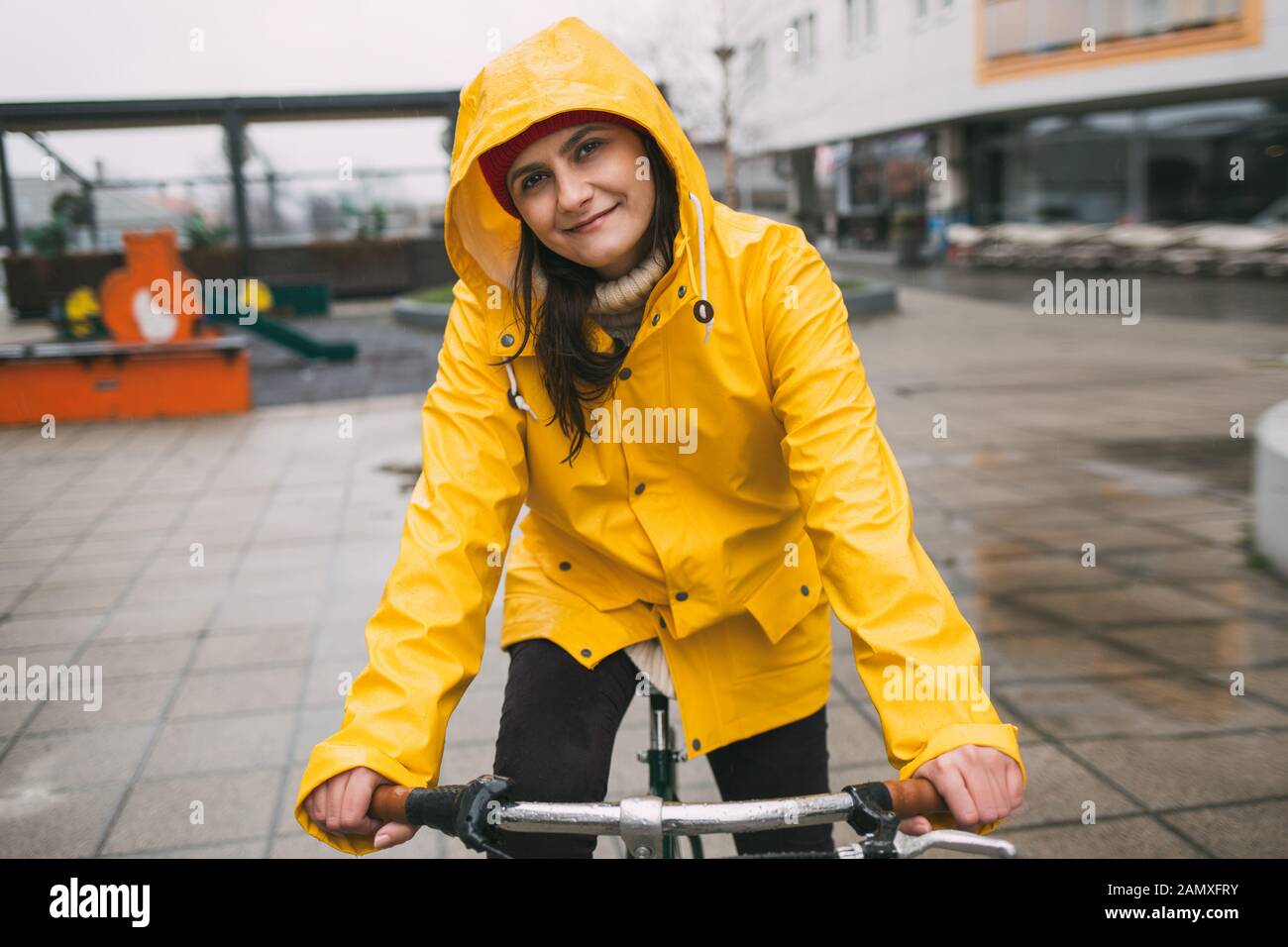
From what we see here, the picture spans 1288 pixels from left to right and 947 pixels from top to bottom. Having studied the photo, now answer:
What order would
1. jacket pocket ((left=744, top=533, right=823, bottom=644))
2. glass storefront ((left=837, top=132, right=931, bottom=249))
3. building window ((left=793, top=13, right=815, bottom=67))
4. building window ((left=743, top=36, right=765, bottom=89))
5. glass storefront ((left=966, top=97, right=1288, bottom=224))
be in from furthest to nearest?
glass storefront ((left=837, top=132, right=931, bottom=249))
building window ((left=793, top=13, right=815, bottom=67))
glass storefront ((left=966, top=97, right=1288, bottom=224))
building window ((left=743, top=36, right=765, bottom=89))
jacket pocket ((left=744, top=533, right=823, bottom=644))

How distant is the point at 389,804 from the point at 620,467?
29.7 inches

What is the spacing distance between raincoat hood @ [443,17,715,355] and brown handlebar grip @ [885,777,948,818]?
86cm

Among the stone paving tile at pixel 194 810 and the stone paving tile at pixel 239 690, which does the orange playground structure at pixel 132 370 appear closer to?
the stone paving tile at pixel 239 690

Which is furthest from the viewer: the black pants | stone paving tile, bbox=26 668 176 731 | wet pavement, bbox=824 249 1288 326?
wet pavement, bbox=824 249 1288 326

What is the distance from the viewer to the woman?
1838 millimetres

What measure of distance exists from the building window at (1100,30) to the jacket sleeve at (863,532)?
23.7 metres

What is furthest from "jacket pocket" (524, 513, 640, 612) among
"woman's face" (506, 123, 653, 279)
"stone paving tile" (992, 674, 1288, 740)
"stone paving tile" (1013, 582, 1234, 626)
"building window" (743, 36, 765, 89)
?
"building window" (743, 36, 765, 89)

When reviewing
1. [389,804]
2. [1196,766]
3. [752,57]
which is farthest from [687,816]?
[752,57]

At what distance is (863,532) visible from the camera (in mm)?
1796

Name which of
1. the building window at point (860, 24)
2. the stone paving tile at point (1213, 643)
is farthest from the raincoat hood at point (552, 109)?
the building window at point (860, 24)

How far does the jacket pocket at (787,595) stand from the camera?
216cm

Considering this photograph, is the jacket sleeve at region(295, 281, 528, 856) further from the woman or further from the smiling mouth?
the smiling mouth
